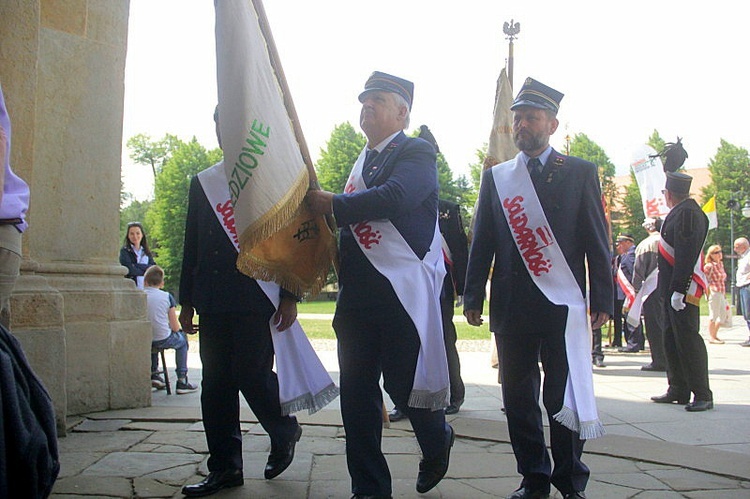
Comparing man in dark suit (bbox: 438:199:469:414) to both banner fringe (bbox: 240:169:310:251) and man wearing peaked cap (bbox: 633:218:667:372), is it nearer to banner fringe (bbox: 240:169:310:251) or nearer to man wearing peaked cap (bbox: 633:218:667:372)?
banner fringe (bbox: 240:169:310:251)

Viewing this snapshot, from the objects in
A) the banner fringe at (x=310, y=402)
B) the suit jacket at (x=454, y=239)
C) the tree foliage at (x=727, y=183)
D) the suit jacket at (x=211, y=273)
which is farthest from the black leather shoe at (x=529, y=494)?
the tree foliage at (x=727, y=183)

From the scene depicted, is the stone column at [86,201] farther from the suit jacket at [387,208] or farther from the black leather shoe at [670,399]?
the black leather shoe at [670,399]

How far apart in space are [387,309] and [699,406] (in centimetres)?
414

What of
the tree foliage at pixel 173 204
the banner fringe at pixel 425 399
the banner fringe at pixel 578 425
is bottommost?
the banner fringe at pixel 578 425

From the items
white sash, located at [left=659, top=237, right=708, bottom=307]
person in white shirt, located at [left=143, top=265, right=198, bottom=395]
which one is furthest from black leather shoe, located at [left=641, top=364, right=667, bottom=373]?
person in white shirt, located at [left=143, top=265, right=198, bottom=395]

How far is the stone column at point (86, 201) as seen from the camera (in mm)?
6383

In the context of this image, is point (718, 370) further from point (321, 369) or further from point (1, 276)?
point (1, 276)

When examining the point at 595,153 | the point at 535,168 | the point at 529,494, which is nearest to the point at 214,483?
the point at 529,494

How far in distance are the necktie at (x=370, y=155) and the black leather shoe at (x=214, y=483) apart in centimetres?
178

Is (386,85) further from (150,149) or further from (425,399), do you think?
(150,149)

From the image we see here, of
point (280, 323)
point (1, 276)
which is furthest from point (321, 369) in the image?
point (1, 276)

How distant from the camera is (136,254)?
10141mm

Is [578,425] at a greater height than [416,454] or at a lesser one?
greater

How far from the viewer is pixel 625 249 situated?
44.0 ft
